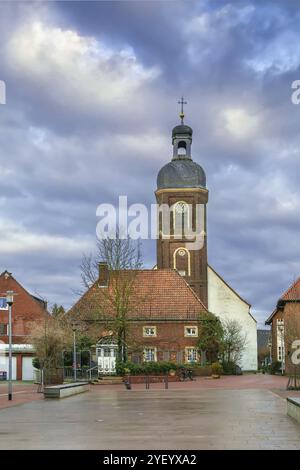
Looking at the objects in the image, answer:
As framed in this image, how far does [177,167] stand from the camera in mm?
89312

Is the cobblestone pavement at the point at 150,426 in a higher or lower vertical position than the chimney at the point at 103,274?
lower

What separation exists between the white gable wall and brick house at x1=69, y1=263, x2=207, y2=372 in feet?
43.9

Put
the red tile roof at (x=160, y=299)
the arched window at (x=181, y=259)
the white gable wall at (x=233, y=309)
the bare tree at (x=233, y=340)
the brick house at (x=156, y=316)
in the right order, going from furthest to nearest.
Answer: the arched window at (x=181, y=259) → the white gable wall at (x=233, y=309) → the bare tree at (x=233, y=340) → the red tile roof at (x=160, y=299) → the brick house at (x=156, y=316)

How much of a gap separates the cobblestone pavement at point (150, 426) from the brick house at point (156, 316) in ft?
115

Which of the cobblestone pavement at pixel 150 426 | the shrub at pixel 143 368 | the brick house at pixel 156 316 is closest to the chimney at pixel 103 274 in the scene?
the brick house at pixel 156 316

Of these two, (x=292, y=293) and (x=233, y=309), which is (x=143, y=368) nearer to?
(x=292, y=293)

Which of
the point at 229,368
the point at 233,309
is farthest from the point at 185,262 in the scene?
the point at 229,368

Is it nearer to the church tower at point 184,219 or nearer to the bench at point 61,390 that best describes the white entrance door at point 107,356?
the church tower at point 184,219

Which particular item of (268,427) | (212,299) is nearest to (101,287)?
(212,299)

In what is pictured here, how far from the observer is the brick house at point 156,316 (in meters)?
63.1

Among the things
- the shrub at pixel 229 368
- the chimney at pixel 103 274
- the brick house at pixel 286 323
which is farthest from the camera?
the shrub at pixel 229 368
